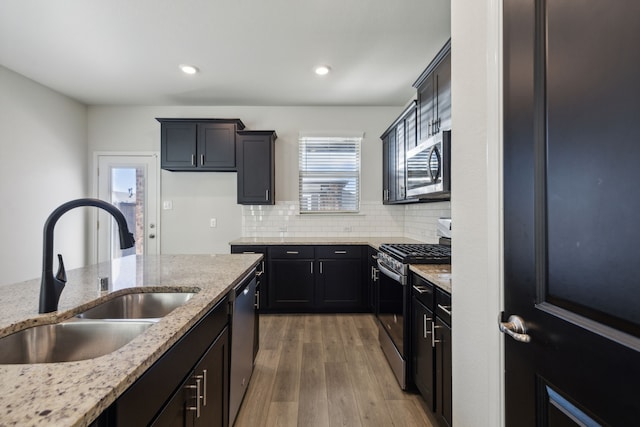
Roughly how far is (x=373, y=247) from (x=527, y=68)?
259 centimetres

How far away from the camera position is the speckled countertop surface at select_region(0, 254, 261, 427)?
486 mm

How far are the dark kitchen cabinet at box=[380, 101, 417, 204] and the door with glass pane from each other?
315cm

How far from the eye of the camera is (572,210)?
0.64 metres

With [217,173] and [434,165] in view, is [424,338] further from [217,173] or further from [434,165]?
[217,173]

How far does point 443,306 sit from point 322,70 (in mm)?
2568

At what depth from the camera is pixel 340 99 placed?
3752 millimetres

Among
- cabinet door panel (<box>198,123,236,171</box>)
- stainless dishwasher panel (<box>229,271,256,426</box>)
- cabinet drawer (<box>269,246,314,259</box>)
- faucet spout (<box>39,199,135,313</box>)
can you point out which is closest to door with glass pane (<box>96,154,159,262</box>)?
cabinet door panel (<box>198,123,236,171</box>)

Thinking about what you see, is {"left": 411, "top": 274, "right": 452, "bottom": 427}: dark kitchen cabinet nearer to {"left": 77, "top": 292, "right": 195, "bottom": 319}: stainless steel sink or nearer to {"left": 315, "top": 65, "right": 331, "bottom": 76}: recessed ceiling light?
{"left": 77, "top": 292, "right": 195, "bottom": 319}: stainless steel sink

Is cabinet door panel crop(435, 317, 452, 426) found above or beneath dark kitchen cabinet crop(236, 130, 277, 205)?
beneath

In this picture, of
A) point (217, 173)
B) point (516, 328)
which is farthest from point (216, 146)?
point (516, 328)

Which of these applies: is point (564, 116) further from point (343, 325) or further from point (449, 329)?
point (343, 325)

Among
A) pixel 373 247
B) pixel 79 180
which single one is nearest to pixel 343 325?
pixel 373 247

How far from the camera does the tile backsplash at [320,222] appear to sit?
157 inches

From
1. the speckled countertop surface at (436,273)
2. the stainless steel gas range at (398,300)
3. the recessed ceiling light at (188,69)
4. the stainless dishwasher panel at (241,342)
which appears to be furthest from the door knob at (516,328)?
the recessed ceiling light at (188,69)
